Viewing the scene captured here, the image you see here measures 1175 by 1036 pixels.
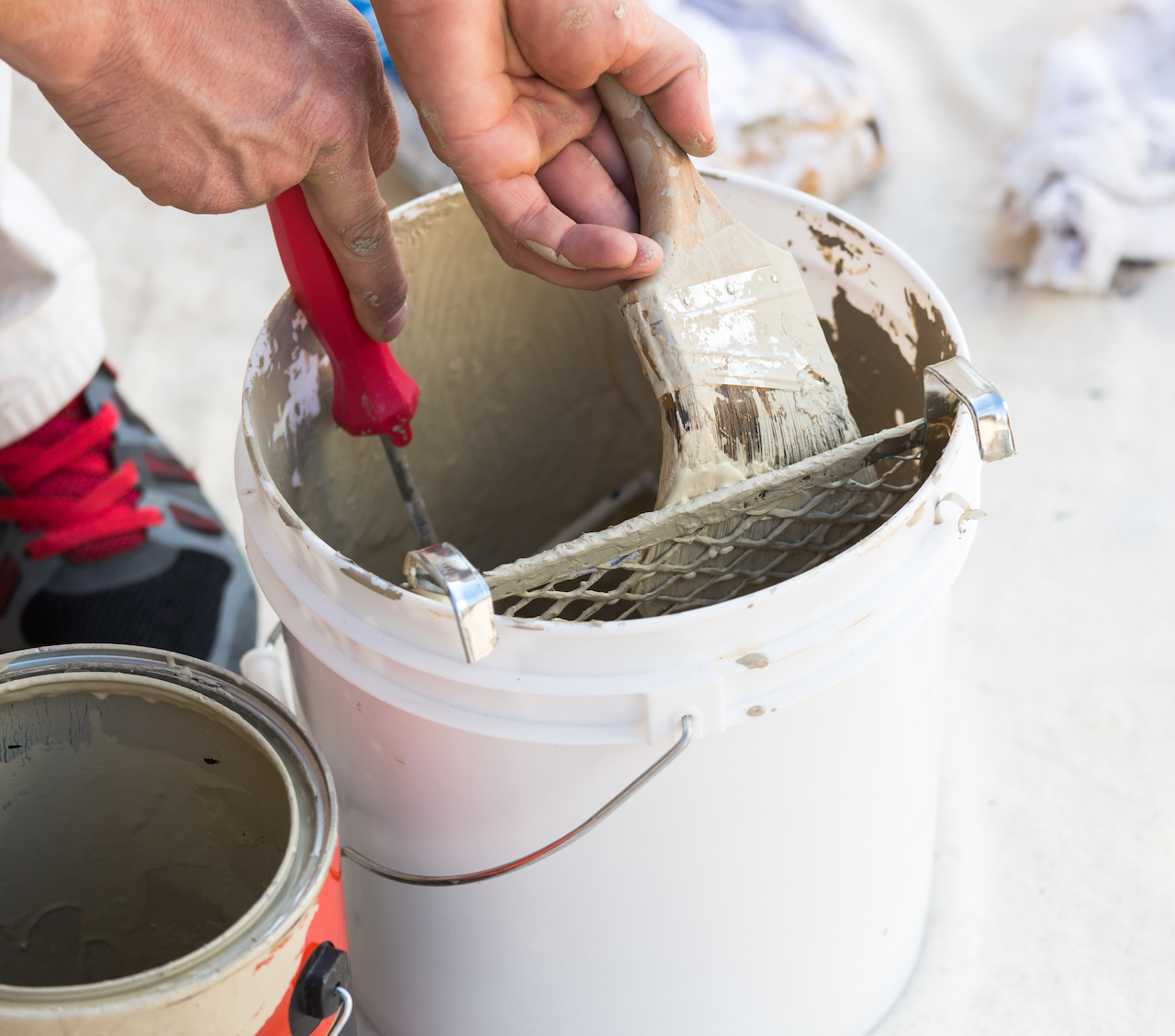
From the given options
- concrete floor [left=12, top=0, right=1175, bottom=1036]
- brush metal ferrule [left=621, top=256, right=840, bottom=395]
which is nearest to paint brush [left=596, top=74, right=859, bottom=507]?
brush metal ferrule [left=621, top=256, right=840, bottom=395]

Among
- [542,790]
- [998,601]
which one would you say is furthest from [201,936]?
[998,601]

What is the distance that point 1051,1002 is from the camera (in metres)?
0.90

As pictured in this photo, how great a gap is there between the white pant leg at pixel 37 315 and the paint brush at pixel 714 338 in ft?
2.10

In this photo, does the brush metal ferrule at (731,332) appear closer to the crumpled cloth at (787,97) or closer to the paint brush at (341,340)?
the paint brush at (341,340)

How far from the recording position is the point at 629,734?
58cm

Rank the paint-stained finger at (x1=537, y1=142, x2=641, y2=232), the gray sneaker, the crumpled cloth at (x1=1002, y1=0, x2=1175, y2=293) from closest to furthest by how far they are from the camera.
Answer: the paint-stained finger at (x1=537, y1=142, x2=641, y2=232) → the gray sneaker → the crumpled cloth at (x1=1002, y1=0, x2=1175, y2=293)

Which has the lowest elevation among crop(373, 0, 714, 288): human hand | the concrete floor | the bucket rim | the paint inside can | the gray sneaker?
the concrete floor

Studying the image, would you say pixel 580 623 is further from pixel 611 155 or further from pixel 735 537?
pixel 611 155

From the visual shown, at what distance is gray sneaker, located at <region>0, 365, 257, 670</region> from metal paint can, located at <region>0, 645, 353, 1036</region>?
1.11 ft

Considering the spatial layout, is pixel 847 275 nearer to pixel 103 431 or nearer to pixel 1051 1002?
pixel 1051 1002

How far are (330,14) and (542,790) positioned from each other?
455 mm

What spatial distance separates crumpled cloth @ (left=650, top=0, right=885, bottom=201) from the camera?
1.54 meters

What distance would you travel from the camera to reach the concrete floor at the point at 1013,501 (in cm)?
94

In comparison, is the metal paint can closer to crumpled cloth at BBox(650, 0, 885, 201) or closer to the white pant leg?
the white pant leg
